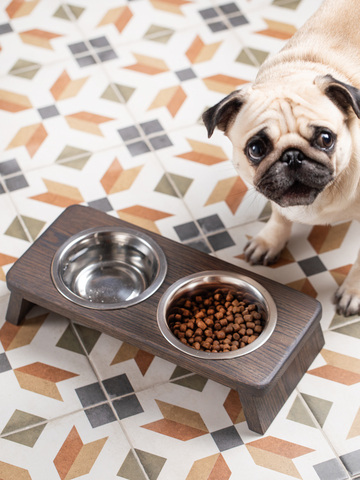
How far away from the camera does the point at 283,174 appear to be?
137cm

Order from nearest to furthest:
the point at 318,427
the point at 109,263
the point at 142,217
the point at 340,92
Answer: the point at 340,92, the point at 318,427, the point at 109,263, the point at 142,217

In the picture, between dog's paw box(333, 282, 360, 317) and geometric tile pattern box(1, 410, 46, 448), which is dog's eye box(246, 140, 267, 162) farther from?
geometric tile pattern box(1, 410, 46, 448)

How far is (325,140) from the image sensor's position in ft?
4.39

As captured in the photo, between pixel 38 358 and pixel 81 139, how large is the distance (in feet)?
3.15

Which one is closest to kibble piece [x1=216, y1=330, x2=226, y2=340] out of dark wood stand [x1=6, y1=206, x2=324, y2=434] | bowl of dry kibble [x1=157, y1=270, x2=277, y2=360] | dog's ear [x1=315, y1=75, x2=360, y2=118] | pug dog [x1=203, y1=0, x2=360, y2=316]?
bowl of dry kibble [x1=157, y1=270, x2=277, y2=360]

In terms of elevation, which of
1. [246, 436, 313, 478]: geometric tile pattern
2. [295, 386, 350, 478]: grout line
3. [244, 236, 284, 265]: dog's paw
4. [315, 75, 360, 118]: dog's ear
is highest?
[315, 75, 360, 118]: dog's ear

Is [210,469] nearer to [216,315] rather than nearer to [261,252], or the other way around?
[216,315]

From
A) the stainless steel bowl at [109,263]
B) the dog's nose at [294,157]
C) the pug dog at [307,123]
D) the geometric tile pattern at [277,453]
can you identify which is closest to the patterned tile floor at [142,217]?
the geometric tile pattern at [277,453]

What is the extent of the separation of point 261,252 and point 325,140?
2.17 feet

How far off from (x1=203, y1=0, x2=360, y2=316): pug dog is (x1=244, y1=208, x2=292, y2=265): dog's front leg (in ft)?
0.95

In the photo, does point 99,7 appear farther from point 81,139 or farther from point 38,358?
point 38,358

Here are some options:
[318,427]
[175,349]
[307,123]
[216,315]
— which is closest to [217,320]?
[216,315]

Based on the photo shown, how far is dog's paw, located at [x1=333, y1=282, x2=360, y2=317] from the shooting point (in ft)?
5.90

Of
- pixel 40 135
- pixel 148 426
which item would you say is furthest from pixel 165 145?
pixel 148 426
